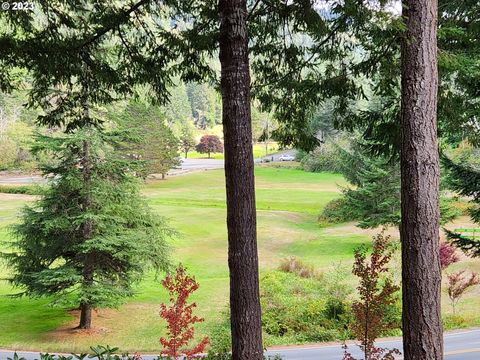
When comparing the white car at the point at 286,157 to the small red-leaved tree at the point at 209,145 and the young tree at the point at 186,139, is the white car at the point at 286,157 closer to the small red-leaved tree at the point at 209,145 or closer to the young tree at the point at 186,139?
the small red-leaved tree at the point at 209,145

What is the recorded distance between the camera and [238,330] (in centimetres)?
372

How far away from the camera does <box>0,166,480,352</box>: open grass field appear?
15805 millimetres

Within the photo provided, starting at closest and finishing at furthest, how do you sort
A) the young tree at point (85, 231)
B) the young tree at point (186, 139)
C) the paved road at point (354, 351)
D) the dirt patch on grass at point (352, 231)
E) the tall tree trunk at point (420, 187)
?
1. the tall tree trunk at point (420, 187)
2. the paved road at point (354, 351)
3. the young tree at point (85, 231)
4. the dirt patch on grass at point (352, 231)
5. the young tree at point (186, 139)

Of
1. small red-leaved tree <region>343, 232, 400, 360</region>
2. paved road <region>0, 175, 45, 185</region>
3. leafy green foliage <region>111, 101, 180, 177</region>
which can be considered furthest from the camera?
leafy green foliage <region>111, 101, 180, 177</region>

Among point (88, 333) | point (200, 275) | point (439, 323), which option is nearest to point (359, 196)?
point (200, 275)

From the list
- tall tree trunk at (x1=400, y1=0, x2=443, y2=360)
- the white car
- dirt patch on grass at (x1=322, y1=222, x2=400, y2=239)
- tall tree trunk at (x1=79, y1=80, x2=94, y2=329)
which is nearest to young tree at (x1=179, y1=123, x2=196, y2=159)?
the white car

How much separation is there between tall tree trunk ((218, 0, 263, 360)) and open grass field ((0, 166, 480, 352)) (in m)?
11.3

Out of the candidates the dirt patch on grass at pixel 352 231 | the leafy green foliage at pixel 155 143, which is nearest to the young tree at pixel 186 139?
the leafy green foliage at pixel 155 143

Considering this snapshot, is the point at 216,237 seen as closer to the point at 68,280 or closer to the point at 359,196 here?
the point at 359,196

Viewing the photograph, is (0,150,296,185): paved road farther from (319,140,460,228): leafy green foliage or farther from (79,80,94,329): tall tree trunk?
(319,140,460,228): leafy green foliage

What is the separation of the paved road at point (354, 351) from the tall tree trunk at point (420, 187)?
926cm

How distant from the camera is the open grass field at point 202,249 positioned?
1580 centimetres

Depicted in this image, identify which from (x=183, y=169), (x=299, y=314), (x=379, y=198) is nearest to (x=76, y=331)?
(x=299, y=314)

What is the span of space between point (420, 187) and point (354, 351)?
10.9 m
